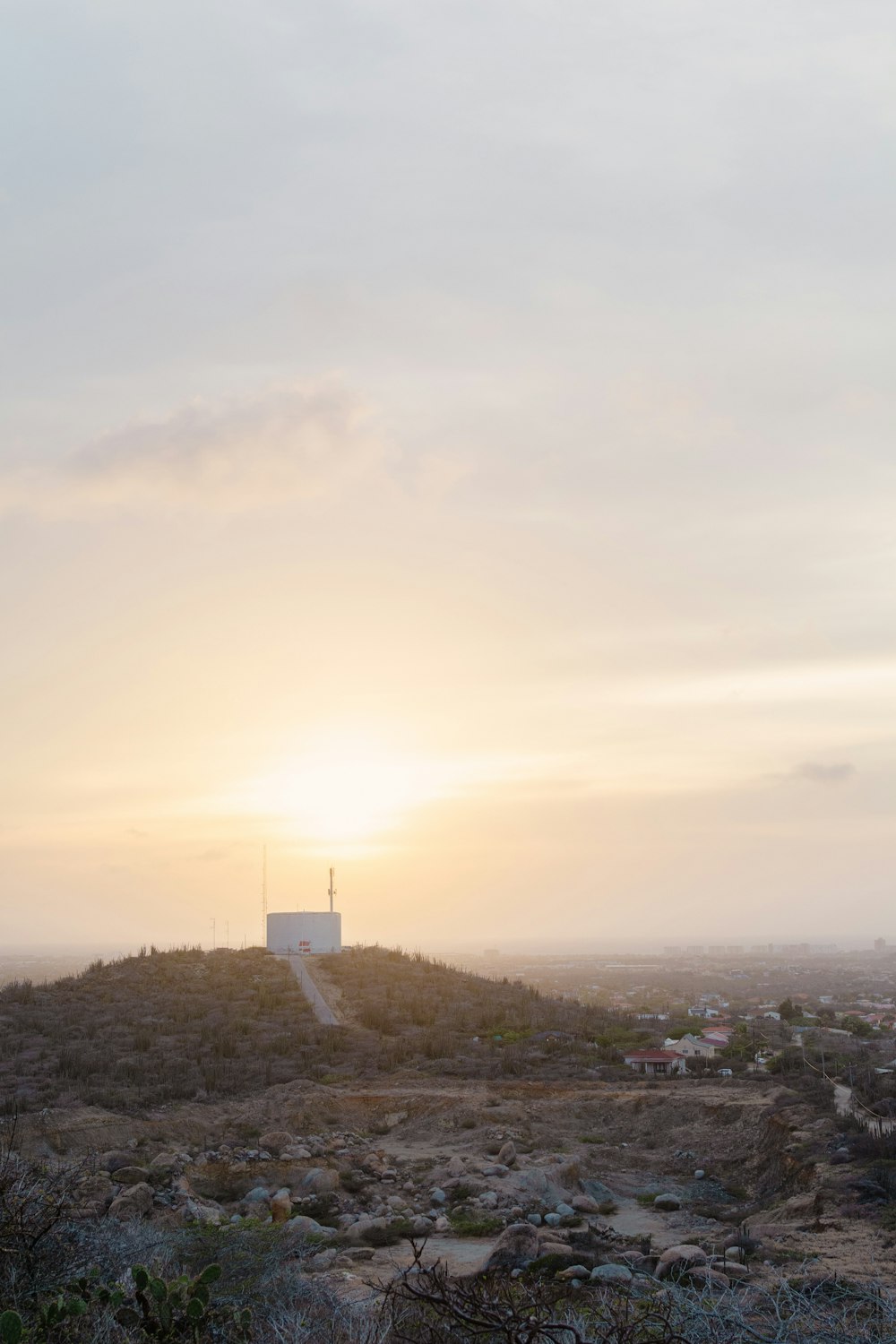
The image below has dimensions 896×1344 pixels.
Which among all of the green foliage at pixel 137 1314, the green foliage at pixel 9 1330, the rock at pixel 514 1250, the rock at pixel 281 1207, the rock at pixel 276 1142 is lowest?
the rock at pixel 276 1142

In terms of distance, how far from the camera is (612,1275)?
36.9 ft

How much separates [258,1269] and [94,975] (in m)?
32.9

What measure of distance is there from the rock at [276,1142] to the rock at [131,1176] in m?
3.41

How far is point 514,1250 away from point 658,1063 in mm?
17594

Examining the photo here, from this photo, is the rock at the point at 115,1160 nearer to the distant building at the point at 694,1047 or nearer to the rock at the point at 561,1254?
the rock at the point at 561,1254

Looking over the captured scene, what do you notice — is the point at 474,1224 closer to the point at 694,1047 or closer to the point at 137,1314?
the point at 137,1314

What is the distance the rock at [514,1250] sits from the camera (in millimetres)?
11984

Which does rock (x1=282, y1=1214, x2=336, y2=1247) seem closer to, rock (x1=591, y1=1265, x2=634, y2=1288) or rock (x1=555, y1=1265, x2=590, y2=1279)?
rock (x1=555, y1=1265, x2=590, y2=1279)

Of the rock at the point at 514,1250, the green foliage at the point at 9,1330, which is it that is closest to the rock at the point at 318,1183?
the rock at the point at 514,1250

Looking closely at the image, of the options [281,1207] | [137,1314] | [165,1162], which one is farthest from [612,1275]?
[165,1162]

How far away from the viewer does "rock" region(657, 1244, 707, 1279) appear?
37.3ft

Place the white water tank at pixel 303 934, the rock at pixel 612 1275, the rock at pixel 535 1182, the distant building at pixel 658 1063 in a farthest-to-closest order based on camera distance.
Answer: the white water tank at pixel 303 934, the distant building at pixel 658 1063, the rock at pixel 535 1182, the rock at pixel 612 1275

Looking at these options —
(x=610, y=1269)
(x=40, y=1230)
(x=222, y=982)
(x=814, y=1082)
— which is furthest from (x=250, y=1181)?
(x=222, y=982)

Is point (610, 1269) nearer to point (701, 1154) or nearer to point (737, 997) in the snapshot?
point (701, 1154)
